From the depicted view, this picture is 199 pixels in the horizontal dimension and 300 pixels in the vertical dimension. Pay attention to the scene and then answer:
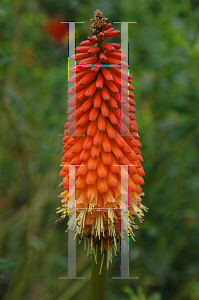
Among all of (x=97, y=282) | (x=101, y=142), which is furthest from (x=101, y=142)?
(x=97, y=282)

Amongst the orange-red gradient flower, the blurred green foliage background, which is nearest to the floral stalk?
the orange-red gradient flower

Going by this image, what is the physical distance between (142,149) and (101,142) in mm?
2520

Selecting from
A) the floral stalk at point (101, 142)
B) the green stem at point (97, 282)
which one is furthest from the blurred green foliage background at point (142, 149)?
the green stem at point (97, 282)

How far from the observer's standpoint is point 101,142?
2008 mm

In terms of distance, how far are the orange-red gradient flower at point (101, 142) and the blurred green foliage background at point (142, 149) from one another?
1.67m

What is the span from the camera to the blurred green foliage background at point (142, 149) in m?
3.83

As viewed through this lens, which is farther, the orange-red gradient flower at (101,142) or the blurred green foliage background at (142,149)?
the blurred green foliage background at (142,149)

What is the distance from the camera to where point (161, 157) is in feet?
14.3

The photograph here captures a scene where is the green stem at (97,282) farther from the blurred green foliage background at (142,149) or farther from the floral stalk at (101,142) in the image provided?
the blurred green foliage background at (142,149)

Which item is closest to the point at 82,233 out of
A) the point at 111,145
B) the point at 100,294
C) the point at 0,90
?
the point at 100,294

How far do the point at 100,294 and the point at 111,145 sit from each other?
1012mm

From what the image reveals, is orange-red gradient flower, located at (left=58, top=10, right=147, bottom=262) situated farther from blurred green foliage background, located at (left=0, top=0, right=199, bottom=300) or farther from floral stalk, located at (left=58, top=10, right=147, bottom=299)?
blurred green foliage background, located at (left=0, top=0, right=199, bottom=300)

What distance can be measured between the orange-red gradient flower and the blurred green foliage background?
5.49ft

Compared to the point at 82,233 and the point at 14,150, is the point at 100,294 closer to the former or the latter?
the point at 82,233
